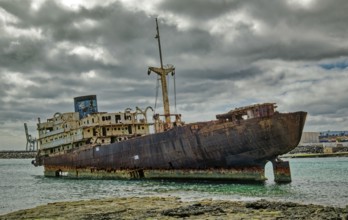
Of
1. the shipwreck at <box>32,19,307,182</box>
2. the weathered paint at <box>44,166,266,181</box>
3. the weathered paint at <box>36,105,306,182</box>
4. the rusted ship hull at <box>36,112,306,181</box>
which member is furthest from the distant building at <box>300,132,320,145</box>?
the weathered paint at <box>36,105,306,182</box>

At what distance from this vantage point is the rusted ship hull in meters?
21.9

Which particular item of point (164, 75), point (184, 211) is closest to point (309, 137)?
point (164, 75)

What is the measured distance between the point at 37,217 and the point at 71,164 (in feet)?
87.9

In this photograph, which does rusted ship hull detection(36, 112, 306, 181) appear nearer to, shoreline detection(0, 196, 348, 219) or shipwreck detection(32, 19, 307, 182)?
shipwreck detection(32, 19, 307, 182)

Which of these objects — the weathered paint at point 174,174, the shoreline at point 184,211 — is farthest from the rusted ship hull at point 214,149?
the shoreline at point 184,211

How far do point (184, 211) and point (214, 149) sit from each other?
488 inches

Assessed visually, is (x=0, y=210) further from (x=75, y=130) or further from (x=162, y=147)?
(x=75, y=130)

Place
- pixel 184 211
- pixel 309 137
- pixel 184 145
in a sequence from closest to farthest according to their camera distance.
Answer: pixel 184 211, pixel 184 145, pixel 309 137

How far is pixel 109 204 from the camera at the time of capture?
1419 centimetres

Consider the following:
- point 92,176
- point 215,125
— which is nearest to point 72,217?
point 215,125

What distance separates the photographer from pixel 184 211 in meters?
11.3

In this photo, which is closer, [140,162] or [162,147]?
[162,147]

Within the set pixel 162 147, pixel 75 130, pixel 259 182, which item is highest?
pixel 75 130

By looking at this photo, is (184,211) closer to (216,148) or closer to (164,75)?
(216,148)
